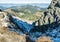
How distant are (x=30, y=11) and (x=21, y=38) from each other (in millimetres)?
24644

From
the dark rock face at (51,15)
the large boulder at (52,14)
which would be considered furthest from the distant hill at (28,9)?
the large boulder at (52,14)

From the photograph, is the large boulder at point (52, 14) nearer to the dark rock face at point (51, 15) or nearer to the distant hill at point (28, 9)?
the dark rock face at point (51, 15)

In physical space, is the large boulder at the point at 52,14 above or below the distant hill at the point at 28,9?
above

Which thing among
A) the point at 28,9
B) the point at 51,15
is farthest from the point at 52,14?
the point at 28,9

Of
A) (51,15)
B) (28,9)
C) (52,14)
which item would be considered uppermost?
(52,14)

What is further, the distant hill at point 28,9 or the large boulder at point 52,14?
the distant hill at point 28,9

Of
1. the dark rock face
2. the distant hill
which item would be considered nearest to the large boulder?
the dark rock face

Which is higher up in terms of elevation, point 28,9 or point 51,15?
point 51,15

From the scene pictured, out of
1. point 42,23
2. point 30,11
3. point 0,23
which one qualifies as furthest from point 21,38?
point 30,11

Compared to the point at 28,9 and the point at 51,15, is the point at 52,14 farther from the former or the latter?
the point at 28,9

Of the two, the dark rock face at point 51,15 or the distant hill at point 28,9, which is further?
the distant hill at point 28,9

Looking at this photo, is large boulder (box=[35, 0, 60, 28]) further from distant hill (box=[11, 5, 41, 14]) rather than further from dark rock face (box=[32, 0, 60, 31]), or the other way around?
distant hill (box=[11, 5, 41, 14])

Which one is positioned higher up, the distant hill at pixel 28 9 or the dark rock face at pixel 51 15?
the dark rock face at pixel 51 15

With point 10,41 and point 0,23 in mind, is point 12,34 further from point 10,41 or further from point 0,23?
point 0,23
